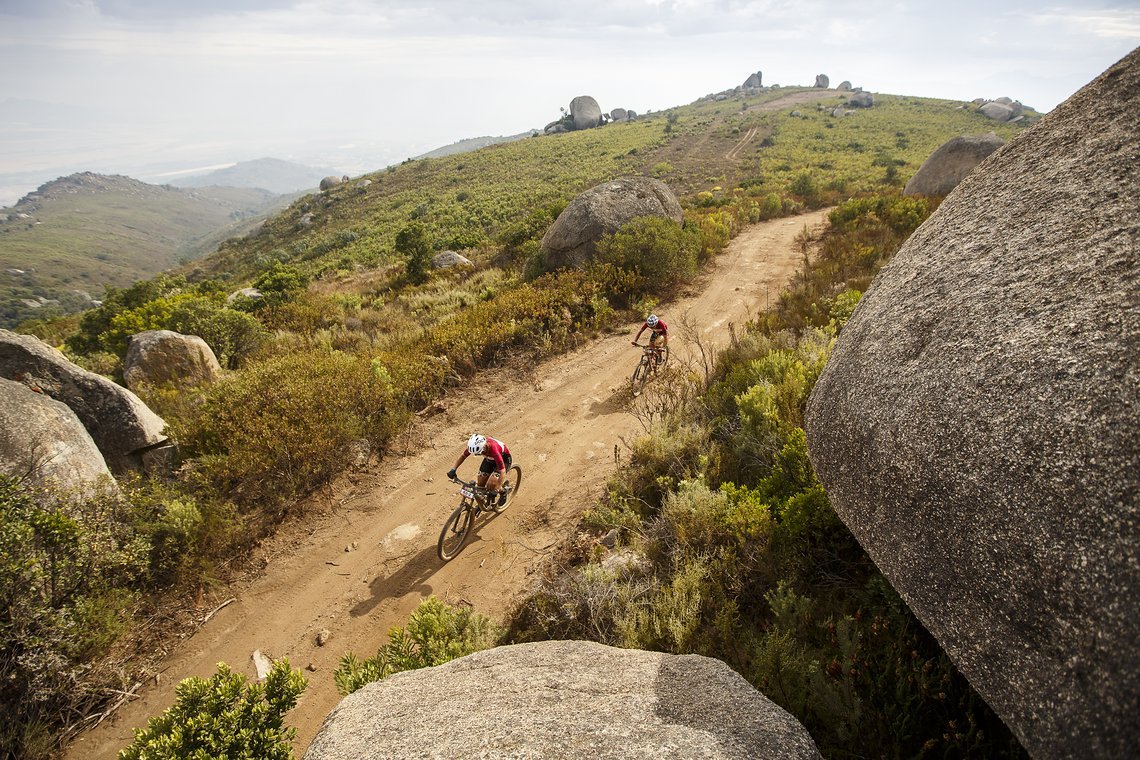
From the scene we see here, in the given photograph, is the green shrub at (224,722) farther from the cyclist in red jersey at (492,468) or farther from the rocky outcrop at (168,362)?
the rocky outcrop at (168,362)

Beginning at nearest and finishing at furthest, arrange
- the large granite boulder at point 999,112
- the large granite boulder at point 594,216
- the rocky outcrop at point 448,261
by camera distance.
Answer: the large granite boulder at point 594,216 < the rocky outcrop at point 448,261 < the large granite boulder at point 999,112

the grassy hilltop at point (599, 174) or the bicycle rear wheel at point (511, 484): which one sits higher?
the grassy hilltop at point (599, 174)

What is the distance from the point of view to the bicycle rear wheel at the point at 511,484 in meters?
8.30

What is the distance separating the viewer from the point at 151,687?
19.9 ft

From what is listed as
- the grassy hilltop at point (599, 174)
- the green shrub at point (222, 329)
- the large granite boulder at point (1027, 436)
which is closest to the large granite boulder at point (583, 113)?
the grassy hilltop at point (599, 174)

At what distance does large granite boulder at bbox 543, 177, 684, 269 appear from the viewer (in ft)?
60.8

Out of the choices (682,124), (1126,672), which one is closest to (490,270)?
(1126,672)

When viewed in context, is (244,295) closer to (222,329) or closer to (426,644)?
(222,329)

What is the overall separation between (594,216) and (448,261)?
9.95m

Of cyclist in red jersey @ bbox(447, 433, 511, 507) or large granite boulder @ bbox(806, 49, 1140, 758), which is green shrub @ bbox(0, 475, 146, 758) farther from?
large granite boulder @ bbox(806, 49, 1140, 758)

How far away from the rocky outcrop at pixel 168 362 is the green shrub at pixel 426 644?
32.4 ft

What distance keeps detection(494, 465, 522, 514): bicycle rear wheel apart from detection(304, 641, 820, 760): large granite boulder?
4.19 meters

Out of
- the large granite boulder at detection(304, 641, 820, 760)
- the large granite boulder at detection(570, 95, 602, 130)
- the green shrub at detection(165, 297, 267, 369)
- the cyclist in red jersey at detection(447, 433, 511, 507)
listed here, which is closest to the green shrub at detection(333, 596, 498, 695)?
the large granite boulder at detection(304, 641, 820, 760)

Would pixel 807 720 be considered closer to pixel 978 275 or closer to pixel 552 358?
pixel 978 275
